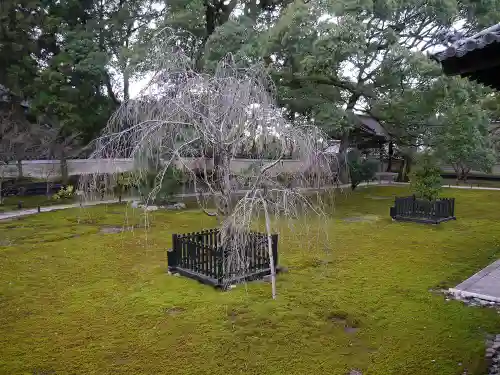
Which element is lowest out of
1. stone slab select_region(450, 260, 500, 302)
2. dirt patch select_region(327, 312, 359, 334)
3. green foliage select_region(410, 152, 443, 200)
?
dirt patch select_region(327, 312, 359, 334)

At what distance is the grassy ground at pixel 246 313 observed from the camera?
5391mm

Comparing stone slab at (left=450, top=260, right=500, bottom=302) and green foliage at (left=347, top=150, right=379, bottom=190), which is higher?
green foliage at (left=347, top=150, right=379, bottom=190)

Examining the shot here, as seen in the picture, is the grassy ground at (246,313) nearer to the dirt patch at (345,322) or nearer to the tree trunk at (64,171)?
the dirt patch at (345,322)

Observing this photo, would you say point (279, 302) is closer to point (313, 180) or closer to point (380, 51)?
point (313, 180)

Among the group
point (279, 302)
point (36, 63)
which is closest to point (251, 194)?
point (279, 302)

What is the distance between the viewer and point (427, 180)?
49.9ft

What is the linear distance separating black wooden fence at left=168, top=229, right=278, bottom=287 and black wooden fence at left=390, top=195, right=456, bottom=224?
25.6 feet

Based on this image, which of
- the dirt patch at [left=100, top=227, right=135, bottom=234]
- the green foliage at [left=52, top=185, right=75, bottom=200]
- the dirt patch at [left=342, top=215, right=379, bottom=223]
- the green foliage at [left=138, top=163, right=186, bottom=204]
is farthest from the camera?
Result: the green foliage at [left=52, top=185, right=75, bottom=200]

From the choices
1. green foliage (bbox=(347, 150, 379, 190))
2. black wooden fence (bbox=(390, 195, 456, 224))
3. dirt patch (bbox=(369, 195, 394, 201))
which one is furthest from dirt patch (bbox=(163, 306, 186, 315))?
green foliage (bbox=(347, 150, 379, 190))

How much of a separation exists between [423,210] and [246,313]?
1027cm

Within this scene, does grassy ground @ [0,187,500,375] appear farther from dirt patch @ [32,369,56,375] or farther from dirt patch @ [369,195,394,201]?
dirt patch @ [369,195,394,201]

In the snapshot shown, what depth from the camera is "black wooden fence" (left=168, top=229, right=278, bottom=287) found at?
26.4ft

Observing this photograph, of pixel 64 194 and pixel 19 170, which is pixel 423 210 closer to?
pixel 64 194

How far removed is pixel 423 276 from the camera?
8703mm
